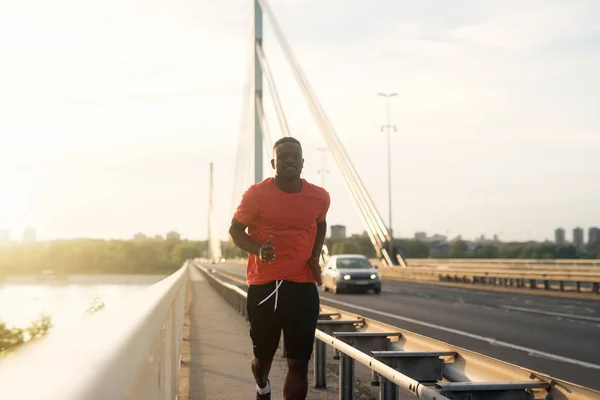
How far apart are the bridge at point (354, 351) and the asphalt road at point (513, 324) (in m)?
0.03

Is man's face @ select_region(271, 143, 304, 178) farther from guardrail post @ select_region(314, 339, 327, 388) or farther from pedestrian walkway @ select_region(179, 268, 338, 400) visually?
guardrail post @ select_region(314, 339, 327, 388)

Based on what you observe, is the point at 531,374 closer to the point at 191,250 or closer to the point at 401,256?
the point at 401,256

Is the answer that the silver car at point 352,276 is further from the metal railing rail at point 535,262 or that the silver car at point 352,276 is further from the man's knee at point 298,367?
the man's knee at point 298,367

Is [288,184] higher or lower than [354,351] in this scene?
higher

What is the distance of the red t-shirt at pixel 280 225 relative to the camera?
202 inches

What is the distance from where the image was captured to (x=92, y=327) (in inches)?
81.3

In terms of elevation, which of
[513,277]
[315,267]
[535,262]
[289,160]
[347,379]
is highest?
[289,160]

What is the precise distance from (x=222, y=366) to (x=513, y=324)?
897cm

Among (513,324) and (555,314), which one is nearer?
(513,324)

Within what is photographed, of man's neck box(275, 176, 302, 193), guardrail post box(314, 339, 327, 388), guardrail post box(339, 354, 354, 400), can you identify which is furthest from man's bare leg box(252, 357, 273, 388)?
guardrail post box(314, 339, 327, 388)

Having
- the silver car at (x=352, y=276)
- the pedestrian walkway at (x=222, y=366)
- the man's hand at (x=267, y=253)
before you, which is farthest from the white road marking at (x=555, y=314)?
the man's hand at (x=267, y=253)

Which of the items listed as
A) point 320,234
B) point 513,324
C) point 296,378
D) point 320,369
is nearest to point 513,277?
point 513,324

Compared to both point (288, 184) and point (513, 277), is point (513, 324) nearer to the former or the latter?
point (288, 184)

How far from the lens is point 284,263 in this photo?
511 cm
